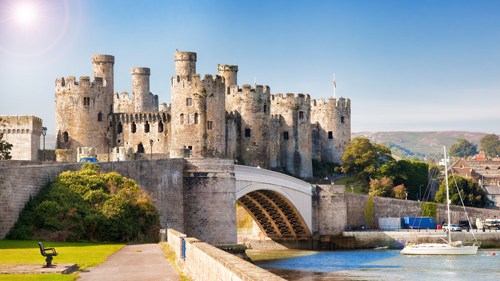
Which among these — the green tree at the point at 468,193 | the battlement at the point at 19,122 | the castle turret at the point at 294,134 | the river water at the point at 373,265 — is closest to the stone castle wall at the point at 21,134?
the battlement at the point at 19,122

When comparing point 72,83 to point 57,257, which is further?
point 72,83

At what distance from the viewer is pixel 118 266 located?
19.4 m

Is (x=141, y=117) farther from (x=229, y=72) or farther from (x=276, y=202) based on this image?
(x=276, y=202)

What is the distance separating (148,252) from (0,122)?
38048 millimetres

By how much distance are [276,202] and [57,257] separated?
36.7m

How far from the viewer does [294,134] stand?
80.2 meters

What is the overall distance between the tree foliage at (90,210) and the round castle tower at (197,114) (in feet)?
104

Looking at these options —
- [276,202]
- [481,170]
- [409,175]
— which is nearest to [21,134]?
[276,202]

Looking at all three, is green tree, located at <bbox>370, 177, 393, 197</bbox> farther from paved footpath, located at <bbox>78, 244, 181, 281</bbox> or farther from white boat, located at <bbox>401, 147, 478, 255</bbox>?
paved footpath, located at <bbox>78, 244, 181, 281</bbox>

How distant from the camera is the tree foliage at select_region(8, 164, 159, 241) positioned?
92.5 feet

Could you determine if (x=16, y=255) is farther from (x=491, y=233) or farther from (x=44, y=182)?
(x=491, y=233)

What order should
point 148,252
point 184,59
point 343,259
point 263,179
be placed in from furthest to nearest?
1. point 184,59
2. point 343,259
3. point 263,179
4. point 148,252

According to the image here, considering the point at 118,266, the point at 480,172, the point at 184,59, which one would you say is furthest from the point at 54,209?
the point at 480,172

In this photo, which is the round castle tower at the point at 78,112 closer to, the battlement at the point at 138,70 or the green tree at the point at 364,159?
the battlement at the point at 138,70
